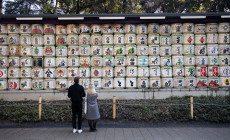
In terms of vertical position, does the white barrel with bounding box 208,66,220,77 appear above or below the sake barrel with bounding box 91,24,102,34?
below

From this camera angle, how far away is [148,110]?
810cm

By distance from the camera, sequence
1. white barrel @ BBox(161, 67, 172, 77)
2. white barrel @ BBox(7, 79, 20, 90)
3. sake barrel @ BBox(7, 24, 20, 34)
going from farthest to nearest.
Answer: white barrel @ BBox(161, 67, 172, 77), sake barrel @ BBox(7, 24, 20, 34), white barrel @ BBox(7, 79, 20, 90)

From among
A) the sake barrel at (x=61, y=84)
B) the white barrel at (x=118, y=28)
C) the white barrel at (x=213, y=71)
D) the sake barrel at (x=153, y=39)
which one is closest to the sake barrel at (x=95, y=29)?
the white barrel at (x=118, y=28)

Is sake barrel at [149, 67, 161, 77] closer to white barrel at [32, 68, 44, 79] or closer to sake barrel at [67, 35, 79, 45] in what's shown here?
sake barrel at [67, 35, 79, 45]

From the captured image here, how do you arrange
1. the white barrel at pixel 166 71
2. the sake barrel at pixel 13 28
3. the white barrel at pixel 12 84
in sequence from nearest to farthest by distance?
the white barrel at pixel 12 84, the sake barrel at pixel 13 28, the white barrel at pixel 166 71

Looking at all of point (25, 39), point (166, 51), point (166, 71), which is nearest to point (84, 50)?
point (25, 39)

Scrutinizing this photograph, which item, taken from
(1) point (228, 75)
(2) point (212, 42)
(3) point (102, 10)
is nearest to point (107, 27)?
(2) point (212, 42)

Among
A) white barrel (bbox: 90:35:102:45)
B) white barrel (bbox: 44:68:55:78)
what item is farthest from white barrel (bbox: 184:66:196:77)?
white barrel (bbox: 44:68:55:78)

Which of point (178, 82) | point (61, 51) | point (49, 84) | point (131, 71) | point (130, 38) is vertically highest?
point (130, 38)

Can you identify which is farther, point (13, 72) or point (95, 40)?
point (95, 40)

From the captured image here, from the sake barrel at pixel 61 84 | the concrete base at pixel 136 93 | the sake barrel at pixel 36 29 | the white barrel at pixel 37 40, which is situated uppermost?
the sake barrel at pixel 36 29

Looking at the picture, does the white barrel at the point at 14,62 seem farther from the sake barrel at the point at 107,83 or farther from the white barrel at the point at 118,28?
the white barrel at the point at 118,28

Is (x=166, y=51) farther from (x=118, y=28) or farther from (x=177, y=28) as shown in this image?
(x=118, y=28)

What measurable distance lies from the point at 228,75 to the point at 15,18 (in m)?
10.9
